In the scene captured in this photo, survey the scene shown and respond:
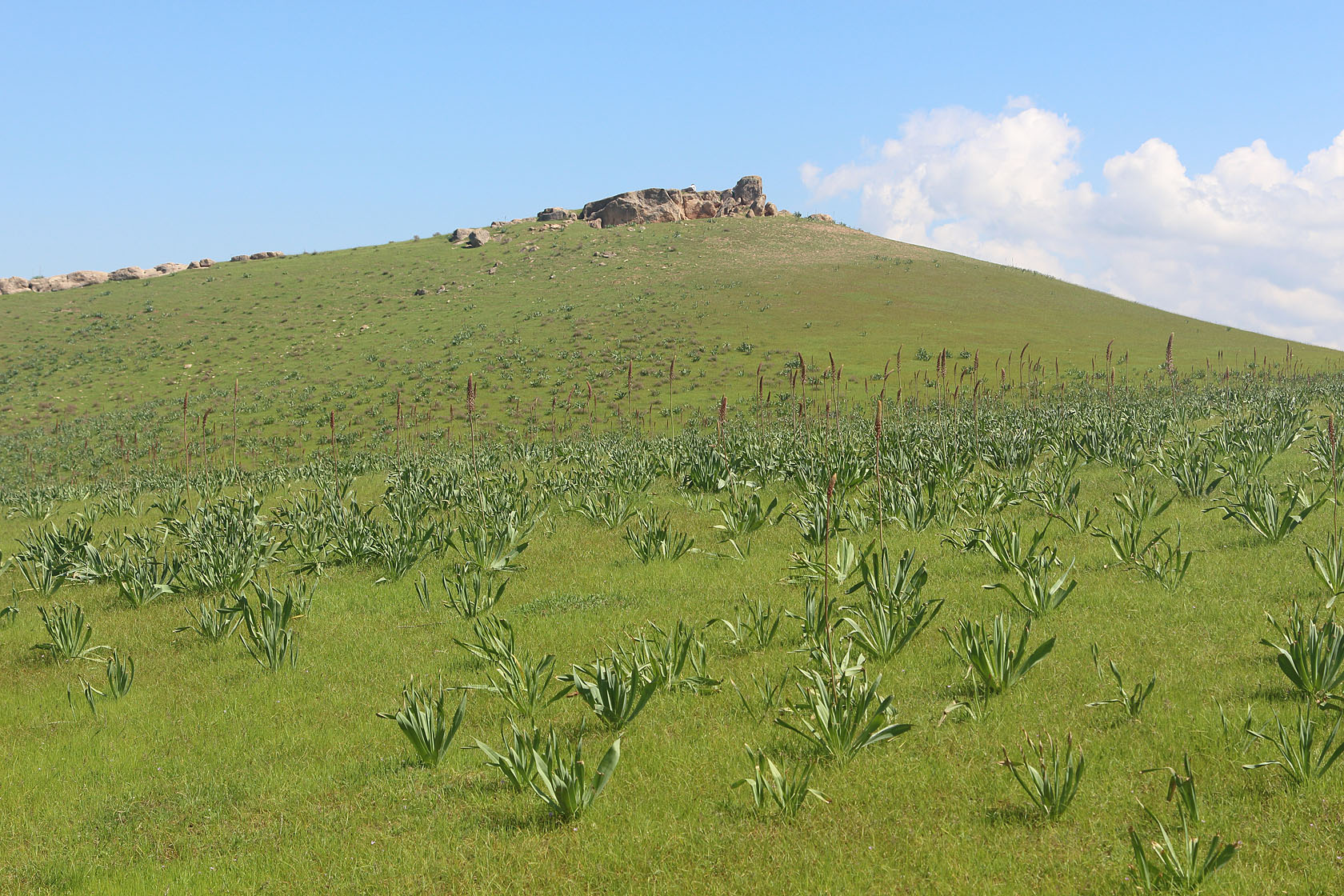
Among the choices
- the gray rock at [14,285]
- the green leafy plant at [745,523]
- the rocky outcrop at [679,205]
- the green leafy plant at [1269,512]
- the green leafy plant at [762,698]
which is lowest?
the green leafy plant at [762,698]

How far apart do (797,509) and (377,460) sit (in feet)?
55.6

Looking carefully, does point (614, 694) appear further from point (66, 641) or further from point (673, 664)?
point (66, 641)

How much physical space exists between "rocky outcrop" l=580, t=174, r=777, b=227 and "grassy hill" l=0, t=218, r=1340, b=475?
40.8 ft

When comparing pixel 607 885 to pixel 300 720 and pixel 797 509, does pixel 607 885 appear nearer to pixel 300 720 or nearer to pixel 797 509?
pixel 300 720

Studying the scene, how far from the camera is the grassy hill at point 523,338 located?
3722 centimetres

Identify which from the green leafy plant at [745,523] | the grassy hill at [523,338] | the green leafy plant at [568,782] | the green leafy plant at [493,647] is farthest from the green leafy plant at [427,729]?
the grassy hill at [523,338]

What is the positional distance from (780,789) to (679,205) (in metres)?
93.6

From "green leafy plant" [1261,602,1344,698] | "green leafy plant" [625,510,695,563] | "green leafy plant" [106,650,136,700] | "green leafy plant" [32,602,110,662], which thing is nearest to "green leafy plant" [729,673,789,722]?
"green leafy plant" [1261,602,1344,698]

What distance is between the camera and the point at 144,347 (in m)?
54.4

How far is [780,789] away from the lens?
4.30 meters

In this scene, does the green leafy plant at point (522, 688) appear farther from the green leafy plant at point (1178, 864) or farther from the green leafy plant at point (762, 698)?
the green leafy plant at point (1178, 864)

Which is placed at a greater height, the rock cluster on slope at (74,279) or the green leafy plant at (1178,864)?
the rock cluster on slope at (74,279)

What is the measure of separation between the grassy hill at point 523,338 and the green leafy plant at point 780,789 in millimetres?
21843

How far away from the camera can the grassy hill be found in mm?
37219
